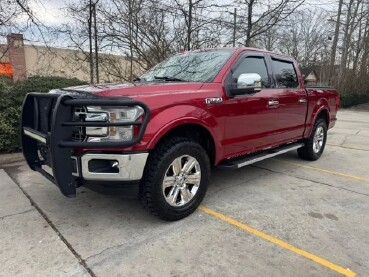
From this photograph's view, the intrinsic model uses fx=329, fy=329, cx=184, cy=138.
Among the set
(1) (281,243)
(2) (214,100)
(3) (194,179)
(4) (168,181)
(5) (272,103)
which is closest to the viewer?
(1) (281,243)

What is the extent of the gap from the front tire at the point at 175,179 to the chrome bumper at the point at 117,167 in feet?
0.78

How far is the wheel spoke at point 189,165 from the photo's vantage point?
11.8 feet

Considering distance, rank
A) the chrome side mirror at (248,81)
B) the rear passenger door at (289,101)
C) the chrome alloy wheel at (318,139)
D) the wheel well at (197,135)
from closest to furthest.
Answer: the wheel well at (197,135)
the chrome side mirror at (248,81)
the rear passenger door at (289,101)
the chrome alloy wheel at (318,139)

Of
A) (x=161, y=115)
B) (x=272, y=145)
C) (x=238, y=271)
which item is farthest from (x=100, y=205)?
(x=272, y=145)

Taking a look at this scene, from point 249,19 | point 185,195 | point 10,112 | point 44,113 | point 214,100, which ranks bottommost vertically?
point 185,195

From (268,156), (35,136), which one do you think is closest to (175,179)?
(35,136)

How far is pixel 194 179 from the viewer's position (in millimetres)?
3693

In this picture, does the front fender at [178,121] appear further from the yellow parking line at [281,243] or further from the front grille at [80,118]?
the yellow parking line at [281,243]

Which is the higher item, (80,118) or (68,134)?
(80,118)

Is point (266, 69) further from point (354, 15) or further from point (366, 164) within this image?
point (354, 15)

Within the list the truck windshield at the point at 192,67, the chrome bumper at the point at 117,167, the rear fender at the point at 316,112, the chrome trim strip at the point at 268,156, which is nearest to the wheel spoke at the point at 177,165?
the chrome bumper at the point at 117,167

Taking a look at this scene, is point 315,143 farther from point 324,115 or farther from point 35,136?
point 35,136

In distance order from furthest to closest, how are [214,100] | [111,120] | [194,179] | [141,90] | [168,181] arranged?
[214,100], [194,179], [168,181], [141,90], [111,120]

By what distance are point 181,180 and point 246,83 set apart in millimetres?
1400
